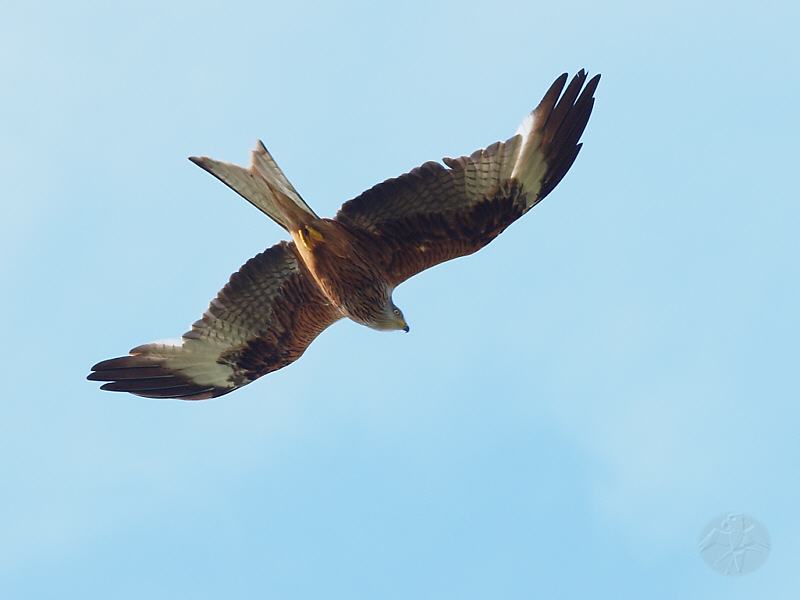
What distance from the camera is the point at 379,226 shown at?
967 centimetres

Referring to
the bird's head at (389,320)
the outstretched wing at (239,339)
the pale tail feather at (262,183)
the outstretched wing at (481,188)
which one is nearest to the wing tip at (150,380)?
the outstretched wing at (239,339)

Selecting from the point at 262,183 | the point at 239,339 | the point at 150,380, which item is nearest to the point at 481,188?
the point at 262,183

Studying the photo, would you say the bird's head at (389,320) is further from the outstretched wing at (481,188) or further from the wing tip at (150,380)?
the wing tip at (150,380)

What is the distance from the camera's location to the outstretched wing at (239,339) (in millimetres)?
10508

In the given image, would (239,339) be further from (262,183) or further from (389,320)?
(262,183)

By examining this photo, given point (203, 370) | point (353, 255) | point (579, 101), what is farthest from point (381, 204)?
point (203, 370)

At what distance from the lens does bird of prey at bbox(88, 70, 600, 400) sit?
9.42 meters

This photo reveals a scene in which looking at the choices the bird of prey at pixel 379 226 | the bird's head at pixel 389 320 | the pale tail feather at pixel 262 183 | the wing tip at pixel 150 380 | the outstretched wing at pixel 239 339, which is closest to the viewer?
the pale tail feather at pixel 262 183

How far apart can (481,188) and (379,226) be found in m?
1.02

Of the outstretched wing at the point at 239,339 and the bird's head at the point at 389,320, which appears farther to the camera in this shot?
the outstretched wing at the point at 239,339

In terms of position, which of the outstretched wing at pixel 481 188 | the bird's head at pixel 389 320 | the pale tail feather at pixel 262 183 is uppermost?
the pale tail feather at pixel 262 183

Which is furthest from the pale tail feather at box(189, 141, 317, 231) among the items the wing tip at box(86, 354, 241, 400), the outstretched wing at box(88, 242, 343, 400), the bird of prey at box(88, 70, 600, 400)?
the wing tip at box(86, 354, 241, 400)

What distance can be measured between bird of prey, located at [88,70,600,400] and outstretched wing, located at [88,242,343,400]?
0.01 meters

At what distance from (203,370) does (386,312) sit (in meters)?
2.27
